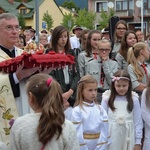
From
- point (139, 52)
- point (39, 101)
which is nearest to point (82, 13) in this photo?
point (139, 52)

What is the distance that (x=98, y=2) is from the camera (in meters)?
61.6

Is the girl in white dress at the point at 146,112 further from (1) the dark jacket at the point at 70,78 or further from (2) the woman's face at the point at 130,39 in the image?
(2) the woman's face at the point at 130,39

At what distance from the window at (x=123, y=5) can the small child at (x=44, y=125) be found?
5871 cm

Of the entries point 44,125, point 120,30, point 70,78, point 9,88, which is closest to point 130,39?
point 120,30

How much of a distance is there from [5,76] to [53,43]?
89.1 inches

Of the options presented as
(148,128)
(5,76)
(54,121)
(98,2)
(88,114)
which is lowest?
(148,128)

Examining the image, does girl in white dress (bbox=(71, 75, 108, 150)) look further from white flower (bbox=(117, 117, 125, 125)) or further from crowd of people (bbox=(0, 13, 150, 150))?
white flower (bbox=(117, 117, 125, 125))

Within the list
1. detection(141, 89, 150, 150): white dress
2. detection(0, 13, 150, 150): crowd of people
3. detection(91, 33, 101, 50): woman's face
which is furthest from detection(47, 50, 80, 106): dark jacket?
detection(91, 33, 101, 50): woman's face

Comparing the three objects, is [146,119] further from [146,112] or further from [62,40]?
[62,40]

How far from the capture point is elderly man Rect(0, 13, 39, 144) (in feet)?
13.3

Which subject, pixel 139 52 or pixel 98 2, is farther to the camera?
pixel 98 2

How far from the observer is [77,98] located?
563 centimetres

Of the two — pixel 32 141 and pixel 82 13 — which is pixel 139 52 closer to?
pixel 32 141

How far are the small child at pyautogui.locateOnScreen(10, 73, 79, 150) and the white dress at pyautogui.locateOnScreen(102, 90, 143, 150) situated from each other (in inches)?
112
